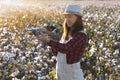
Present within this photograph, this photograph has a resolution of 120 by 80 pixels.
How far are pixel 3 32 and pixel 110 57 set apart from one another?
8.72 feet

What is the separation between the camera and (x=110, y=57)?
711 centimetres

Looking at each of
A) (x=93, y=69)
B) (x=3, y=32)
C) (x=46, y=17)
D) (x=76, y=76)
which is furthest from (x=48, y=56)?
(x=46, y=17)

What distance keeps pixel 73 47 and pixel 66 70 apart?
0.27 m

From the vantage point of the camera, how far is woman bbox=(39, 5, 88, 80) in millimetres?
3805

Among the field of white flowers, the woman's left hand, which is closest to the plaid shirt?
the woman's left hand

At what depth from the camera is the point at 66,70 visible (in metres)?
3.97

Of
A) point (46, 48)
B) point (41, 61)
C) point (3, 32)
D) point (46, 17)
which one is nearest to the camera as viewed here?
point (41, 61)

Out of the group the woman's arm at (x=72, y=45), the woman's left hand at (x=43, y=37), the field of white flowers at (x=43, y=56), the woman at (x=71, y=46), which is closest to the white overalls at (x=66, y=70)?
the woman at (x=71, y=46)

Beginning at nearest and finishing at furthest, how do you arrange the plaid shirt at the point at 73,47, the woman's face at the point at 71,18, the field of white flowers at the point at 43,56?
1. the plaid shirt at the point at 73,47
2. the woman's face at the point at 71,18
3. the field of white flowers at the point at 43,56

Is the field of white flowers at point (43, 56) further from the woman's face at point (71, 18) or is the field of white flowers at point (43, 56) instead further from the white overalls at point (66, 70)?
the woman's face at point (71, 18)

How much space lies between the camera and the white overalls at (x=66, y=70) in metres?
3.92

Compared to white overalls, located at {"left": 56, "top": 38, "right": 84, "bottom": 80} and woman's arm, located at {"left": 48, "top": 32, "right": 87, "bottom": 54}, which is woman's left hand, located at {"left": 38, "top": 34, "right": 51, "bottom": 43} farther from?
white overalls, located at {"left": 56, "top": 38, "right": 84, "bottom": 80}

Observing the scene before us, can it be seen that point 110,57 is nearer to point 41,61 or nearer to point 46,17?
point 41,61

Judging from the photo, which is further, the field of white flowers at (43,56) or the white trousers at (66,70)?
the field of white flowers at (43,56)
